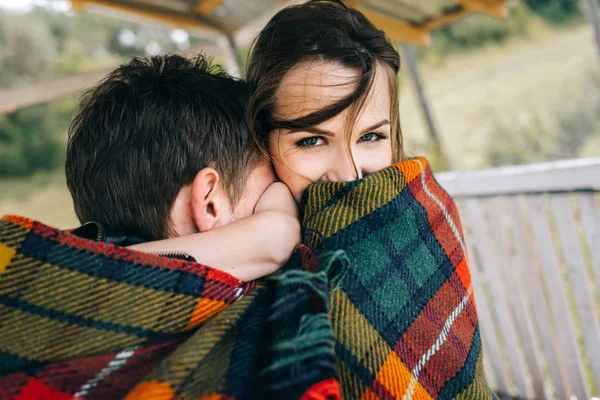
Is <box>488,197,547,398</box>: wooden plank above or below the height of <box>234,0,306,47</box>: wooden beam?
below

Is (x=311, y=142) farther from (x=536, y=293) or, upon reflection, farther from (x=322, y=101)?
(x=536, y=293)

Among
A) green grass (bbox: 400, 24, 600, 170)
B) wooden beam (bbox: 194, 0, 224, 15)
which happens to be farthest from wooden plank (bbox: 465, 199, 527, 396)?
green grass (bbox: 400, 24, 600, 170)

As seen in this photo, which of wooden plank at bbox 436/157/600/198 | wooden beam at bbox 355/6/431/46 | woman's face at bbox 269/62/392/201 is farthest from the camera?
wooden beam at bbox 355/6/431/46

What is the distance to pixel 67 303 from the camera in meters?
0.68

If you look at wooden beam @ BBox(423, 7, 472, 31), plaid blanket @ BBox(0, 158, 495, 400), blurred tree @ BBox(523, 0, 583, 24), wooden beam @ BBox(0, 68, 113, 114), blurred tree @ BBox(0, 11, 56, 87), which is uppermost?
blurred tree @ BBox(0, 11, 56, 87)

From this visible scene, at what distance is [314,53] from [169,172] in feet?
1.42

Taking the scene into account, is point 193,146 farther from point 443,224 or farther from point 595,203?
point 595,203

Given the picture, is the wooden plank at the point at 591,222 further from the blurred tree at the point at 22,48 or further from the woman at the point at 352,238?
the blurred tree at the point at 22,48

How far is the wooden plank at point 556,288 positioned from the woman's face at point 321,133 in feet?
4.04

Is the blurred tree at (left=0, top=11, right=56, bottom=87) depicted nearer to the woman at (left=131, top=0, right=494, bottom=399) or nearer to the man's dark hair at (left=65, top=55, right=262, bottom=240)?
the man's dark hair at (left=65, top=55, right=262, bottom=240)

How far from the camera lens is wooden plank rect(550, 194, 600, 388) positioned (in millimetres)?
1845

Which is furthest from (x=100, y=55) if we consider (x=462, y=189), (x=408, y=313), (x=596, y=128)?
(x=408, y=313)

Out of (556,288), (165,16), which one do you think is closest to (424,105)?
(165,16)

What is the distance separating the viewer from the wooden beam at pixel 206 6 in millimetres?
3605
